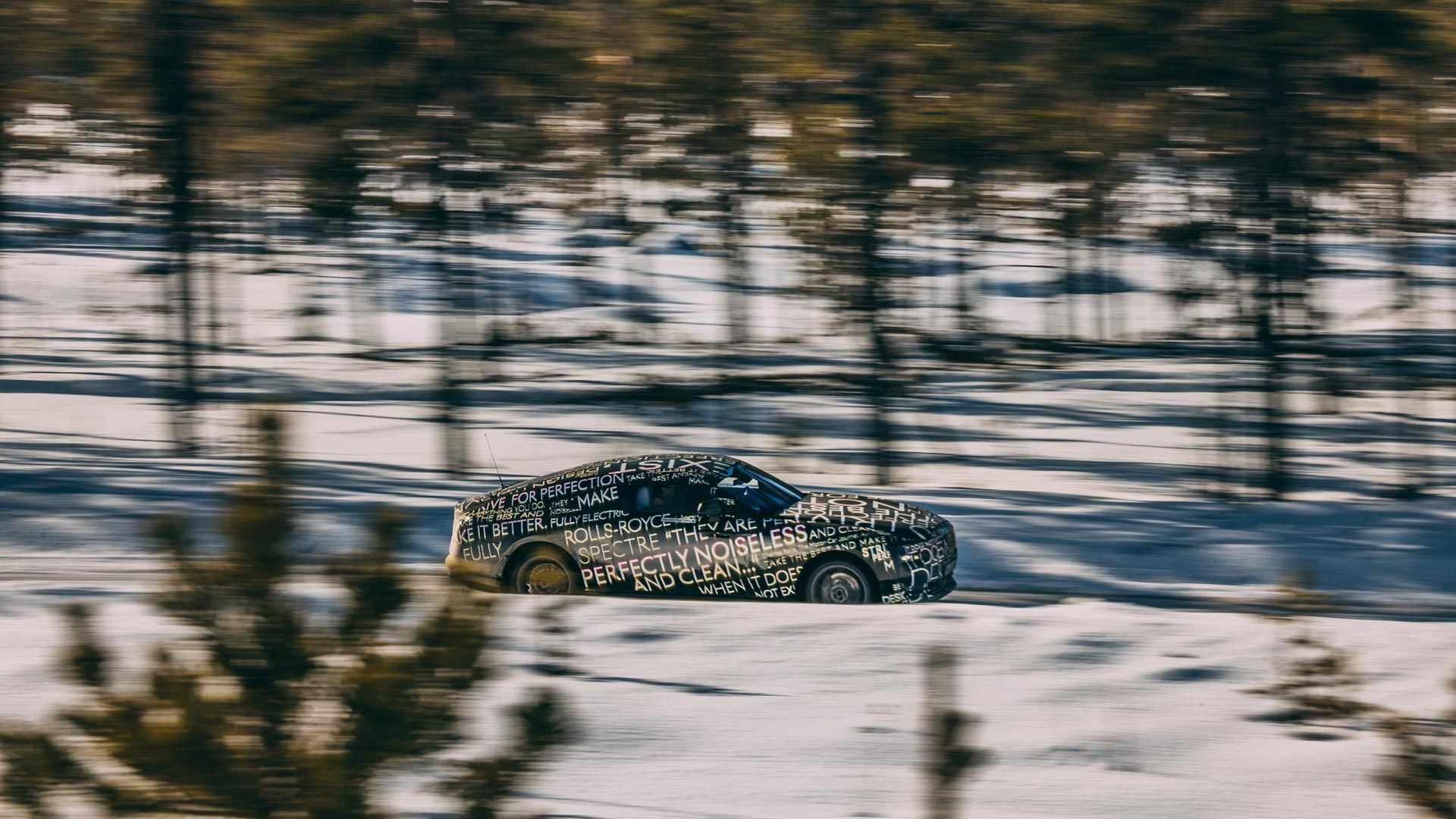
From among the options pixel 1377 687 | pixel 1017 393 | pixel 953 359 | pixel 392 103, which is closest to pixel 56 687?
pixel 1377 687

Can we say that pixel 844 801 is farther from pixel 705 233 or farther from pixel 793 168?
pixel 705 233

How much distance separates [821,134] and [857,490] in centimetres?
419

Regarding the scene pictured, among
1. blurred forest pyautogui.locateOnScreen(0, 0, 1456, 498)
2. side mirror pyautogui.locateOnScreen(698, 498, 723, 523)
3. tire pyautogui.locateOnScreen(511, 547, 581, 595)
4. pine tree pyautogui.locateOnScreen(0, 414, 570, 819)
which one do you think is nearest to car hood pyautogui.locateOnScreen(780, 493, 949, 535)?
side mirror pyautogui.locateOnScreen(698, 498, 723, 523)

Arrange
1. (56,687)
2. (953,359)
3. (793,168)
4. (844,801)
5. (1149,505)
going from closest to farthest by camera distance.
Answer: (844,801) → (56,687) → (1149,505) → (793,168) → (953,359)

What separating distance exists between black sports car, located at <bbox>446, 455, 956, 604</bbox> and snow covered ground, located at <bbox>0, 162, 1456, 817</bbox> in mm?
547

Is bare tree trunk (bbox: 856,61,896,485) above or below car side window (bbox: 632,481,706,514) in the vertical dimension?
above

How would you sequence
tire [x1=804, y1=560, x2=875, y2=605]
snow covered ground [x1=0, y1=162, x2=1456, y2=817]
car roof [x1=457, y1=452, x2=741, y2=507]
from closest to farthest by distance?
1. snow covered ground [x1=0, y1=162, x2=1456, y2=817]
2. tire [x1=804, y1=560, x2=875, y2=605]
3. car roof [x1=457, y1=452, x2=741, y2=507]

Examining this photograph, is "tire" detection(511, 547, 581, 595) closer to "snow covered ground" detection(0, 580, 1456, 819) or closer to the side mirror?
"snow covered ground" detection(0, 580, 1456, 819)

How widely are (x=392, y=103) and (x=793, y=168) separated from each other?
15.9ft

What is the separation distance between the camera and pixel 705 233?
18906 millimetres

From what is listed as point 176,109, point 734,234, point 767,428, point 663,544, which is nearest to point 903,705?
point 663,544

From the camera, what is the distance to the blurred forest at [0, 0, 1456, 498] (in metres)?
15.3

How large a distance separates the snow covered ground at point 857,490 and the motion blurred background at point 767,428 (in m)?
0.06

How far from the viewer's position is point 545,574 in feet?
34.4
